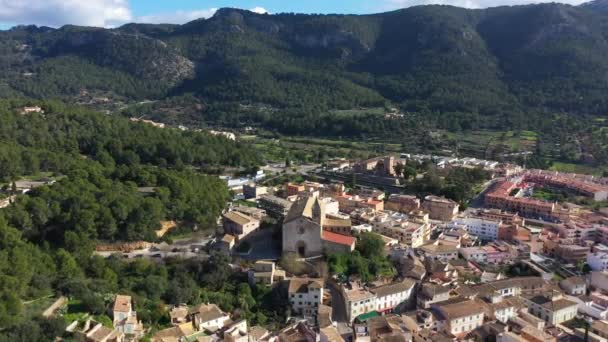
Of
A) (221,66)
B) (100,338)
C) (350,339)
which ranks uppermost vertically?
(221,66)

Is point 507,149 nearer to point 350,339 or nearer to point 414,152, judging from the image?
point 414,152

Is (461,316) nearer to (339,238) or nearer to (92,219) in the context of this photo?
(339,238)

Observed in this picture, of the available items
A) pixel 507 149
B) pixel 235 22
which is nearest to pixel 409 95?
pixel 507 149

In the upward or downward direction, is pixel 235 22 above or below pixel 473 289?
above

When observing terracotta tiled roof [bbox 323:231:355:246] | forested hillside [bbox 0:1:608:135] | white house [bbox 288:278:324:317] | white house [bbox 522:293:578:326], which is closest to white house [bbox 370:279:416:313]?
white house [bbox 288:278:324:317]

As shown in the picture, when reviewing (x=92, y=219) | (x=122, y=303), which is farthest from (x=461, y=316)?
(x=92, y=219)

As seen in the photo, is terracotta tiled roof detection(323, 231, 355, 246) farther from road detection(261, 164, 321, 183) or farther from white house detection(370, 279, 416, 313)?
road detection(261, 164, 321, 183)
